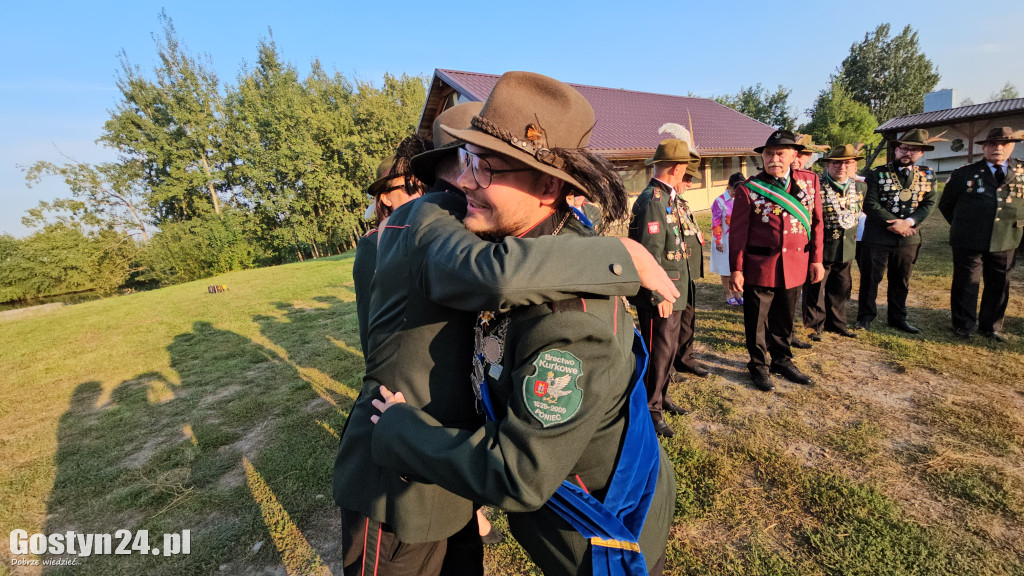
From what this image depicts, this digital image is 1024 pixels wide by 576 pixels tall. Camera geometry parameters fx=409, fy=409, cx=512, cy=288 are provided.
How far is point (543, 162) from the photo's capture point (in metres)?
1.07

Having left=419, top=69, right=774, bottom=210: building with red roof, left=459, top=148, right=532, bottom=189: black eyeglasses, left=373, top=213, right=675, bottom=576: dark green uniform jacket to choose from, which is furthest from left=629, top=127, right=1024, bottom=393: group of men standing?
left=419, top=69, right=774, bottom=210: building with red roof

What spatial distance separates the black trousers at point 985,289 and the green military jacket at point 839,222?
1.22 metres

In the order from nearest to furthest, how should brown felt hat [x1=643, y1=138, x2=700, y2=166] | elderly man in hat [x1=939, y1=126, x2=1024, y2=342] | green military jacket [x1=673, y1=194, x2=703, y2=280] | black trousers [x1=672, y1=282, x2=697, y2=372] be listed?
brown felt hat [x1=643, y1=138, x2=700, y2=166]
green military jacket [x1=673, y1=194, x2=703, y2=280]
black trousers [x1=672, y1=282, x2=697, y2=372]
elderly man in hat [x1=939, y1=126, x2=1024, y2=342]

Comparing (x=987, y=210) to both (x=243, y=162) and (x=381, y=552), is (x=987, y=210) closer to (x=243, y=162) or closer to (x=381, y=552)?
(x=381, y=552)

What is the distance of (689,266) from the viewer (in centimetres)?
402

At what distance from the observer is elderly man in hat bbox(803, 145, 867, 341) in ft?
16.8

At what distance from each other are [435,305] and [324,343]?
6.48 metres

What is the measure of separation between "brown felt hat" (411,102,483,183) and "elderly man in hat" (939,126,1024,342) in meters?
6.21

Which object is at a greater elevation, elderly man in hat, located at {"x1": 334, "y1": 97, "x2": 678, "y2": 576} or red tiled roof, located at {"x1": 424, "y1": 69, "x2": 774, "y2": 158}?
red tiled roof, located at {"x1": 424, "y1": 69, "x2": 774, "y2": 158}

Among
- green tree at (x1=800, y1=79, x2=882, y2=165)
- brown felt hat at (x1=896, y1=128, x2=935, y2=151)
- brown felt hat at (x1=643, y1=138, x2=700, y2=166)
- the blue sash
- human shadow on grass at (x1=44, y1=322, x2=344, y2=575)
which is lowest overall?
human shadow on grass at (x1=44, y1=322, x2=344, y2=575)

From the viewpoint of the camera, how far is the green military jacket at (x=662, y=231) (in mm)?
3619

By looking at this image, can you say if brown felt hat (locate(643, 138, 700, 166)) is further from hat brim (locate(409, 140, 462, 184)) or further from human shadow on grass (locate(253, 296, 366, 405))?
human shadow on grass (locate(253, 296, 366, 405))

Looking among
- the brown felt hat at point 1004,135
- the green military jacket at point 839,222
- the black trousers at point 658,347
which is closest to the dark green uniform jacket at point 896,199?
the green military jacket at point 839,222

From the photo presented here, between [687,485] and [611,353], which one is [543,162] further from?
[687,485]
